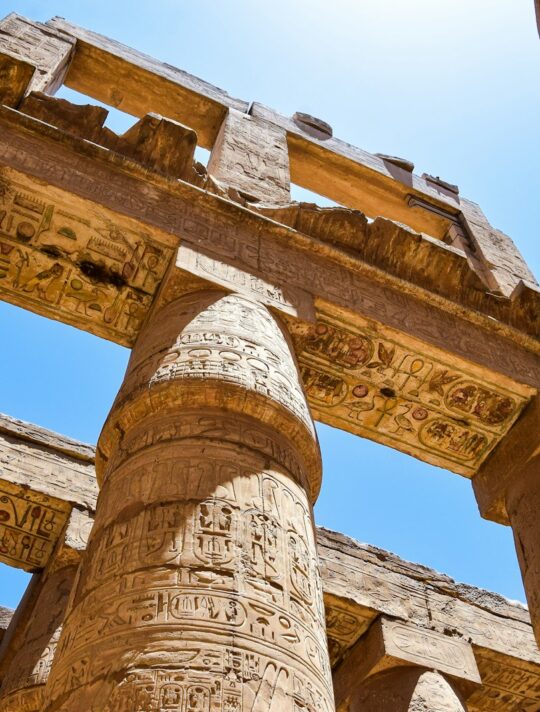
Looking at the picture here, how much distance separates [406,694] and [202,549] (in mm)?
4555

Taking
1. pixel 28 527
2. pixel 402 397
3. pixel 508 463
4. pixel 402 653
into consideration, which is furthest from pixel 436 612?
pixel 28 527

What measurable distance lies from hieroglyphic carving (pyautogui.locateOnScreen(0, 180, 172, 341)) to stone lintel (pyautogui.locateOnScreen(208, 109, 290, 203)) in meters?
1.47

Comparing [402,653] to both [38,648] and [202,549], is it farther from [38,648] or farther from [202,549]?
[202,549]

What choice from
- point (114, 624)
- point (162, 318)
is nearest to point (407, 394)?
point (162, 318)

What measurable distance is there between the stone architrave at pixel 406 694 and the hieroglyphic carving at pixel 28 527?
306cm

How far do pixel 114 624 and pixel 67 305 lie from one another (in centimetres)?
311

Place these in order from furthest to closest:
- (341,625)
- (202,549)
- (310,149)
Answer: (310,149) < (341,625) < (202,549)

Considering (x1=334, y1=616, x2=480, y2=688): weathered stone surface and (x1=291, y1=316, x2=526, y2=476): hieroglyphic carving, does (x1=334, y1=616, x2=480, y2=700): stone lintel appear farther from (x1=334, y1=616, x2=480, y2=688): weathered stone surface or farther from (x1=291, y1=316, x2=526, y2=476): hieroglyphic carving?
(x1=291, y1=316, x2=526, y2=476): hieroglyphic carving

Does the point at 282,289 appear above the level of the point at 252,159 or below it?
below

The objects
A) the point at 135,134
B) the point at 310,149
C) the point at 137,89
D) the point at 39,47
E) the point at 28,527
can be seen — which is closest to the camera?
the point at 135,134

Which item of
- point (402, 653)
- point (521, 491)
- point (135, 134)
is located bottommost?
point (402, 653)

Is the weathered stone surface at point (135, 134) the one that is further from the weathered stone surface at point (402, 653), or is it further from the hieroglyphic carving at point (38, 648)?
the weathered stone surface at point (402, 653)

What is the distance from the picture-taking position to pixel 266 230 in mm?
5277

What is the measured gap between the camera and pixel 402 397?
536 cm
